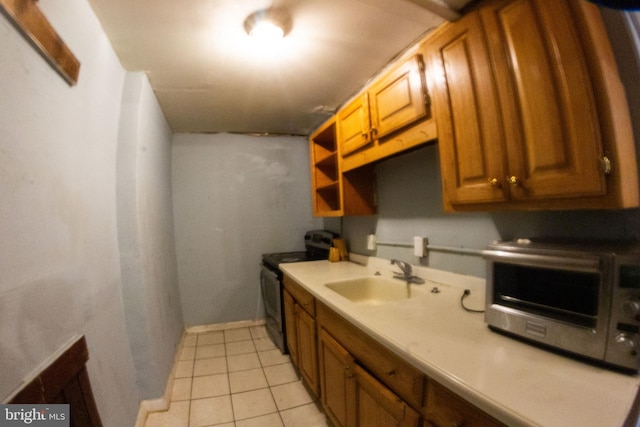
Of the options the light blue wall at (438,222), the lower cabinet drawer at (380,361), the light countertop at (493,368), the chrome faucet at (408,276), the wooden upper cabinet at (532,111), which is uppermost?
the wooden upper cabinet at (532,111)

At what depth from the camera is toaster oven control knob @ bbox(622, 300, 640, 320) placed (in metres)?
0.56

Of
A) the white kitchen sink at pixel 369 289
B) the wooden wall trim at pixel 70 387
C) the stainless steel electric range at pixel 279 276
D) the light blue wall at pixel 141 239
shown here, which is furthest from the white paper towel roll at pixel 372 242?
the wooden wall trim at pixel 70 387

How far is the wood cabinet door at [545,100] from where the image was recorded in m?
0.65

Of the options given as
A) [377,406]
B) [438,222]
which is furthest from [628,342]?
[438,222]

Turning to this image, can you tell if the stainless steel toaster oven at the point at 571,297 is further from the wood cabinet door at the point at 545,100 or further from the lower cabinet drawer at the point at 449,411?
the lower cabinet drawer at the point at 449,411

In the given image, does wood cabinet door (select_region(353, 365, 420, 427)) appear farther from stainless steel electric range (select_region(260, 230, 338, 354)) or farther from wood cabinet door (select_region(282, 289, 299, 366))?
stainless steel electric range (select_region(260, 230, 338, 354))

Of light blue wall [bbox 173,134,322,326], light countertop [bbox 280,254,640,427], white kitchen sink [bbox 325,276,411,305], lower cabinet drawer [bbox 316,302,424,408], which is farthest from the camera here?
light blue wall [bbox 173,134,322,326]

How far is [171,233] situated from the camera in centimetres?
250

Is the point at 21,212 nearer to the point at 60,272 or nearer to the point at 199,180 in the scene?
the point at 60,272

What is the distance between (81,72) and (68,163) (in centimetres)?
43

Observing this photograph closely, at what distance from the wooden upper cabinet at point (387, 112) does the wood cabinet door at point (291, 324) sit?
3.77ft

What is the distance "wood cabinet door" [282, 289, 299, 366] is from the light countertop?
33.2 inches

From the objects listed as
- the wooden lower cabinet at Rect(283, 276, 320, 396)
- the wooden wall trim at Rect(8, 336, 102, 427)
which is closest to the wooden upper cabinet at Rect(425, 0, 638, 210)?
the wooden lower cabinet at Rect(283, 276, 320, 396)

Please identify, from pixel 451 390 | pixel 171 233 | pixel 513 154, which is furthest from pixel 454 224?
pixel 171 233
